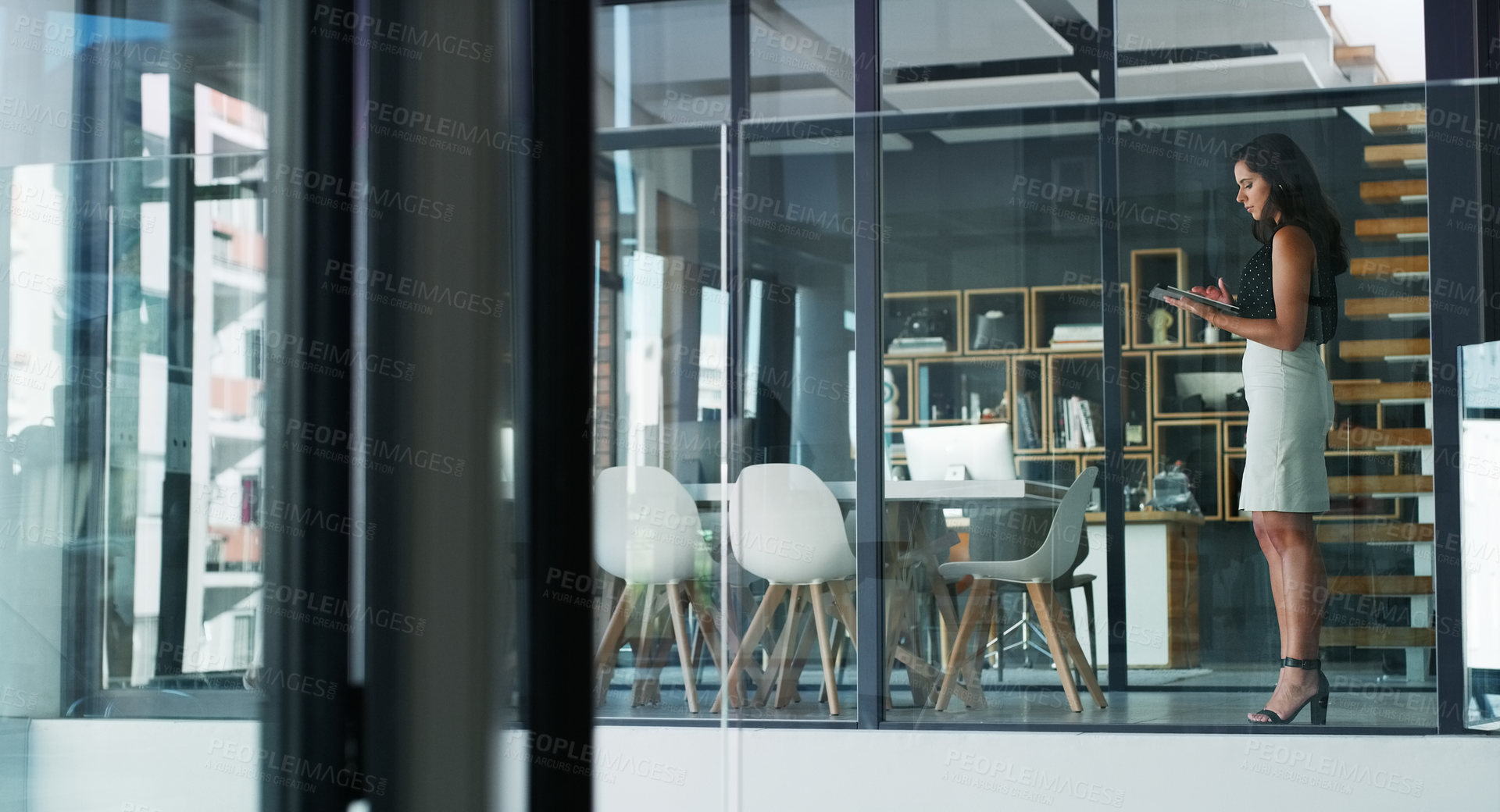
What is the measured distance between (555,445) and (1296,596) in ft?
11.6

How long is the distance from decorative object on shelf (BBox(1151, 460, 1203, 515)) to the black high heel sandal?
1.46 feet

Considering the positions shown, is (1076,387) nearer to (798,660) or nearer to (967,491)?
(967,491)

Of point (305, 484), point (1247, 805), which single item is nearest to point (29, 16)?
point (305, 484)

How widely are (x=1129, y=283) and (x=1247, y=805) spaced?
53.1 inches

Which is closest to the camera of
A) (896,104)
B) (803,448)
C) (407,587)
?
(407,587)

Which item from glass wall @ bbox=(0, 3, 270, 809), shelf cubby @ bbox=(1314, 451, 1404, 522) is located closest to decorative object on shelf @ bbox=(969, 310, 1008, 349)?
shelf cubby @ bbox=(1314, 451, 1404, 522)

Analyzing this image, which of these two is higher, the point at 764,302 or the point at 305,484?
the point at 764,302

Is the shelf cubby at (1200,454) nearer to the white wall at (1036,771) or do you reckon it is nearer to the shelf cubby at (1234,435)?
the shelf cubby at (1234,435)

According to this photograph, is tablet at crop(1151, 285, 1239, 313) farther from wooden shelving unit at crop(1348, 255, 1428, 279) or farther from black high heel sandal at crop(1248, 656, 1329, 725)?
black high heel sandal at crop(1248, 656, 1329, 725)

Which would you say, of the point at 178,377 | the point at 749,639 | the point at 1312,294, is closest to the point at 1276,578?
the point at 1312,294

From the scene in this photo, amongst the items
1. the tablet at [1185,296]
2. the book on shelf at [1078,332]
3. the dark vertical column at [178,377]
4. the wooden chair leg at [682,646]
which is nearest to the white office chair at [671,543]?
the wooden chair leg at [682,646]

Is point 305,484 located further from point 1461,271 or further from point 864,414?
point 1461,271

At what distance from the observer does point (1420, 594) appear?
3.47 meters

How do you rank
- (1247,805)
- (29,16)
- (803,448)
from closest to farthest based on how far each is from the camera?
(29,16)
(1247,805)
(803,448)
